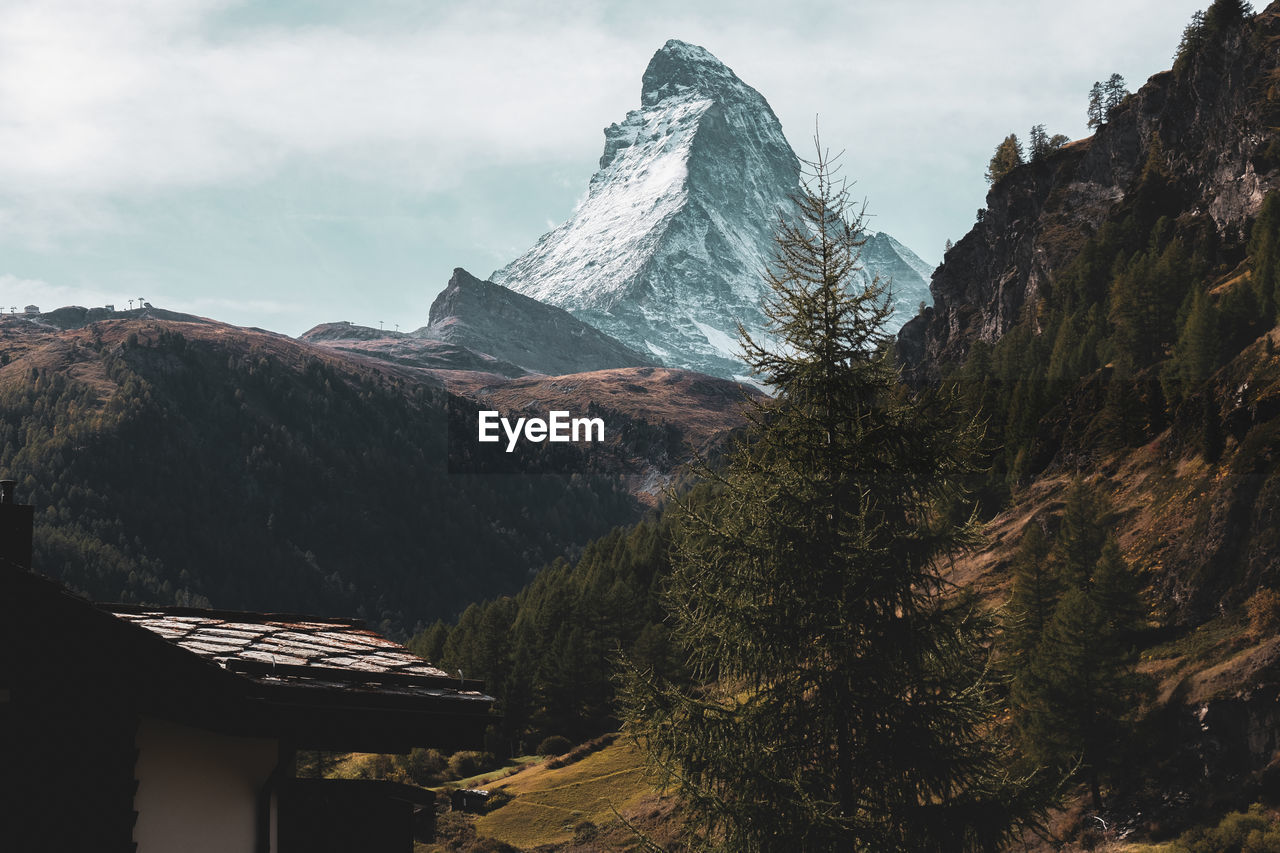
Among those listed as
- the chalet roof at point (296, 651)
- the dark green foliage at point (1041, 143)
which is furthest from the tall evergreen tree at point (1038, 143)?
the chalet roof at point (296, 651)

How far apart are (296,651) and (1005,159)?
174 meters

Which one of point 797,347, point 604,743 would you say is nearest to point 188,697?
point 797,347

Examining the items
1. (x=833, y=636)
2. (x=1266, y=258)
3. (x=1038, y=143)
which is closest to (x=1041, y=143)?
(x=1038, y=143)

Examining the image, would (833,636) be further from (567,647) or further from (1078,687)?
(567,647)

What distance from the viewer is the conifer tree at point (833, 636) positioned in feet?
49.0

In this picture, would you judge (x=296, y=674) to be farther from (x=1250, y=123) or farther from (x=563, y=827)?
(x=1250, y=123)

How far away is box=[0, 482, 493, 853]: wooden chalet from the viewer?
17.6 ft

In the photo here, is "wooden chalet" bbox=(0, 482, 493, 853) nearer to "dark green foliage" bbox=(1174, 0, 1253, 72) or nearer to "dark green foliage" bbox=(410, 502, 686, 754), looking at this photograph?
"dark green foliage" bbox=(410, 502, 686, 754)

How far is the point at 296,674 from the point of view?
6957mm

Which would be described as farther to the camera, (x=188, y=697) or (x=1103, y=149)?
(x=1103, y=149)

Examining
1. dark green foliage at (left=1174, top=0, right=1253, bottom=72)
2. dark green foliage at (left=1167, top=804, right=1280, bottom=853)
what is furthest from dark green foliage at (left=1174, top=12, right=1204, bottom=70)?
dark green foliage at (left=1167, top=804, right=1280, bottom=853)

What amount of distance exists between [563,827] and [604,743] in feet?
66.6

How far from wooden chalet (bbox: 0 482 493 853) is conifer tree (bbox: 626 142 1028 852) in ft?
27.1

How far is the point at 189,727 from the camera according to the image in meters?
6.11
